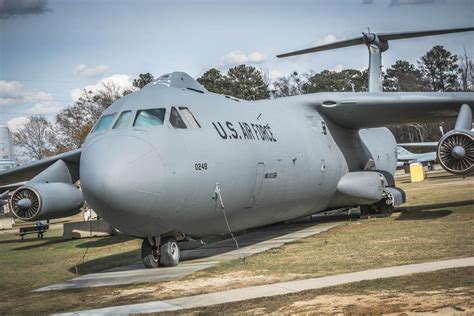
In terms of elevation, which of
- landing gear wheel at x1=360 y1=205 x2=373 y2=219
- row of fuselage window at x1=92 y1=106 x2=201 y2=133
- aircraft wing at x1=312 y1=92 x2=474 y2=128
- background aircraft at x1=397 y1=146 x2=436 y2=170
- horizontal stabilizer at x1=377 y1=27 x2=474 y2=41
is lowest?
landing gear wheel at x1=360 y1=205 x2=373 y2=219

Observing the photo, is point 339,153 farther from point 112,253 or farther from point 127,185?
point 127,185

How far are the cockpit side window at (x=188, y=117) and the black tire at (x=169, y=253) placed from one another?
232 cm

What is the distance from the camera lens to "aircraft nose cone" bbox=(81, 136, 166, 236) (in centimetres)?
1038

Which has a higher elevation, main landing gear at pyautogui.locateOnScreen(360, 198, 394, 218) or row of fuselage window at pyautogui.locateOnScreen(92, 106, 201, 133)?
row of fuselage window at pyautogui.locateOnScreen(92, 106, 201, 133)

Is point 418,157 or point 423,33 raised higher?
point 423,33

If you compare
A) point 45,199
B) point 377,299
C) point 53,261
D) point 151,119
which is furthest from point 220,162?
point 45,199

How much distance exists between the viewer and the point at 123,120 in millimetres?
11625

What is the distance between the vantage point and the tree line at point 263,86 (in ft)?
216

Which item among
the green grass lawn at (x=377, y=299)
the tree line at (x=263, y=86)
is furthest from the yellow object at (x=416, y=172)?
the green grass lawn at (x=377, y=299)

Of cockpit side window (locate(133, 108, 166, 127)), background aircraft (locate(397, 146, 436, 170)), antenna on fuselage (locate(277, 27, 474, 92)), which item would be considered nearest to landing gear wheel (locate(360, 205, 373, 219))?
antenna on fuselage (locate(277, 27, 474, 92))

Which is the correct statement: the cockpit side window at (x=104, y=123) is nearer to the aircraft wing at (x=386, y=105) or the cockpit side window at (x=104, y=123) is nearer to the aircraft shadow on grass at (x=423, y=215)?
the aircraft wing at (x=386, y=105)

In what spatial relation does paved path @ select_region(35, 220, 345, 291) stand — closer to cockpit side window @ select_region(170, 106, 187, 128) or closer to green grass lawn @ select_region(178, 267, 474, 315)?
cockpit side window @ select_region(170, 106, 187, 128)

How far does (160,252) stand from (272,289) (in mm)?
3888

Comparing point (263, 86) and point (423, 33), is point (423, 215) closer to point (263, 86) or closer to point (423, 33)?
point (423, 33)
